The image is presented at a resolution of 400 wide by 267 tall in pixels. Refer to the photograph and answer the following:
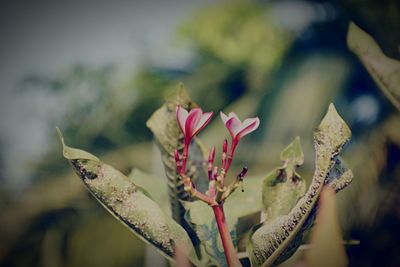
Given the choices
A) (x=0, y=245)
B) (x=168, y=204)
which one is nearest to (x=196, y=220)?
(x=168, y=204)

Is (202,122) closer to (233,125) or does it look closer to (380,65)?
(233,125)

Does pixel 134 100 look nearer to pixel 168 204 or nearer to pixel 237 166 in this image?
pixel 237 166

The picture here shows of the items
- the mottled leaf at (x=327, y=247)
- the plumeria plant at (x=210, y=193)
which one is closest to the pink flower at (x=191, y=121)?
the plumeria plant at (x=210, y=193)

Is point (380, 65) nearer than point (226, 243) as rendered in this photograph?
No

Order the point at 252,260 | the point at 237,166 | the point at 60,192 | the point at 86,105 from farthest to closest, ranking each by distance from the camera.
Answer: the point at 86,105 < the point at 60,192 < the point at 237,166 < the point at 252,260

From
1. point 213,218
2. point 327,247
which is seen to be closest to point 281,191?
point 213,218

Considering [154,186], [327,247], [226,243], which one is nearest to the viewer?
[327,247]
